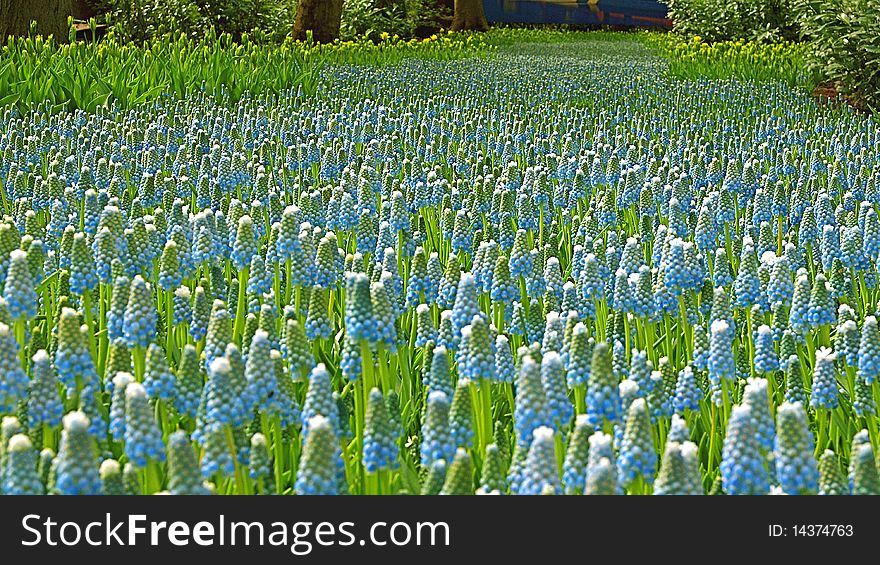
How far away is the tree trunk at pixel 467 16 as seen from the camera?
34781 mm

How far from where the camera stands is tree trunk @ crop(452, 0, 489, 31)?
1369 inches

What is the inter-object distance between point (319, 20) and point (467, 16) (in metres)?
12.7

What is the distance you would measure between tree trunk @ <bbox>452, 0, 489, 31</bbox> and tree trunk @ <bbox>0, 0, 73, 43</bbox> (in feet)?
65.7

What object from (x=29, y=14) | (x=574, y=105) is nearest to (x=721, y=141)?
(x=574, y=105)

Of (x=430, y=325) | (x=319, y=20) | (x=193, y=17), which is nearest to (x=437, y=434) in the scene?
(x=430, y=325)

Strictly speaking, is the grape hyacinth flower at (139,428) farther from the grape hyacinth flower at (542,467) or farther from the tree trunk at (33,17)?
the tree trunk at (33,17)

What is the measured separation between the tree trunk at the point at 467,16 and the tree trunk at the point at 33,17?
20.0 meters

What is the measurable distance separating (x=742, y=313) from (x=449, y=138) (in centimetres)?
448

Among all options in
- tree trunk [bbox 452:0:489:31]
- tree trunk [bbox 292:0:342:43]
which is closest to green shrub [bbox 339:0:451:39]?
tree trunk [bbox 452:0:489:31]

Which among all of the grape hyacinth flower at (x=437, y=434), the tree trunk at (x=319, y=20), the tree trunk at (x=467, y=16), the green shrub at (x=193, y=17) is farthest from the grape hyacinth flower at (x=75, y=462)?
the tree trunk at (x=467, y=16)

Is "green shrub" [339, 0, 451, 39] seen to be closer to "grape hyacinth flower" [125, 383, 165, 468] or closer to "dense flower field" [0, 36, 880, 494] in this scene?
"dense flower field" [0, 36, 880, 494]

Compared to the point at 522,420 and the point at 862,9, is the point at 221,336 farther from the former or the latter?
the point at 862,9

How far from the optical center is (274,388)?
8.92 feet

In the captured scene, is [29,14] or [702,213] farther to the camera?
[29,14]
